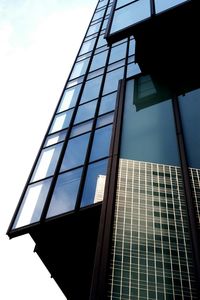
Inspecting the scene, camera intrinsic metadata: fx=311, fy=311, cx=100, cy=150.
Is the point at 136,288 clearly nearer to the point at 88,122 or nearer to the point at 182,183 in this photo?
the point at 182,183

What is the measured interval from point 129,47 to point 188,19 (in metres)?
6.58

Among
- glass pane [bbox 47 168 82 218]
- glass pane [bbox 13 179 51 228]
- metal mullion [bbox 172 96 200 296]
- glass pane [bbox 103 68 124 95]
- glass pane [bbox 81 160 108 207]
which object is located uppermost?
metal mullion [bbox 172 96 200 296]

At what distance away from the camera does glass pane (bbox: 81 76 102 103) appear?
14.4 meters

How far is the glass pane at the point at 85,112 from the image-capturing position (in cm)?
1301

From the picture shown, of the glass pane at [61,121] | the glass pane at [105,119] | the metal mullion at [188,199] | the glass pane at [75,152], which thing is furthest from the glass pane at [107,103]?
the metal mullion at [188,199]

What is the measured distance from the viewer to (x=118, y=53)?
17.1m

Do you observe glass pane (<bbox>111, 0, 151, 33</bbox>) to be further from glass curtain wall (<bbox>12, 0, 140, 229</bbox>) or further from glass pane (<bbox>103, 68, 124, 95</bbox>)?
glass pane (<bbox>103, 68, 124, 95</bbox>)

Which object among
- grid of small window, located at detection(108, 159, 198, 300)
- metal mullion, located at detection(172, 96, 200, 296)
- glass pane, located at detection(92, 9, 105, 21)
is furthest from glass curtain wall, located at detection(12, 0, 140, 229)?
glass pane, located at detection(92, 9, 105, 21)

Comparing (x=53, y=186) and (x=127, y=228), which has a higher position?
(x=127, y=228)

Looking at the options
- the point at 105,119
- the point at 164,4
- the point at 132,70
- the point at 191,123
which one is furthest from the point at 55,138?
the point at 164,4

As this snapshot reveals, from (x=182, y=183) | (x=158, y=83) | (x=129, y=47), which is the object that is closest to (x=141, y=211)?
(x=182, y=183)

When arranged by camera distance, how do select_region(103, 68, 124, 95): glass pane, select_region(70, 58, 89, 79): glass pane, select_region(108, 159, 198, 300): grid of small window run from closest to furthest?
select_region(108, 159, 198, 300): grid of small window → select_region(103, 68, 124, 95): glass pane → select_region(70, 58, 89, 79): glass pane

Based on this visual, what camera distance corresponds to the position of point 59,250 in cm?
981

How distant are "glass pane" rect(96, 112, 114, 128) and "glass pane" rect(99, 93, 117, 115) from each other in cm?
39
